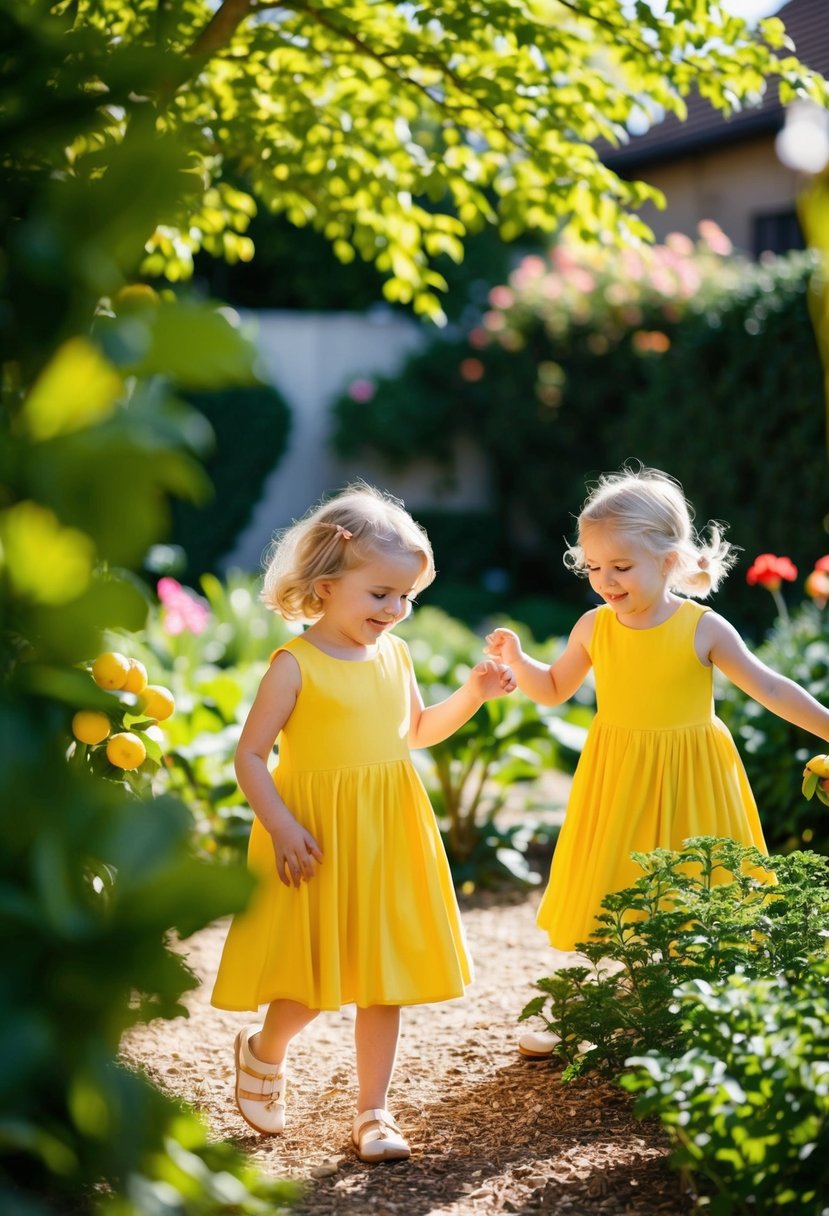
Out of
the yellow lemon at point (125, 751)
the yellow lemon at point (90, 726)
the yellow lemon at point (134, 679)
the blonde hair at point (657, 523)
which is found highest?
the blonde hair at point (657, 523)

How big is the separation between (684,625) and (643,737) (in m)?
0.28

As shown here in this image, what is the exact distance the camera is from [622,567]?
3018 millimetres

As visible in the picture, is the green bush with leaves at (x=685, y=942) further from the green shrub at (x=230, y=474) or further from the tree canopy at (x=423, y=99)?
the green shrub at (x=230, y=474)

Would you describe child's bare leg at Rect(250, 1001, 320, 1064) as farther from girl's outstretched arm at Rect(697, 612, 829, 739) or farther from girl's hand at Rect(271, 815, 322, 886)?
girl's outstretched arm at Rect(697, 612, 829, 739)

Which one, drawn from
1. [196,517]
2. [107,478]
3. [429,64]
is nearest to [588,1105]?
[107,478]

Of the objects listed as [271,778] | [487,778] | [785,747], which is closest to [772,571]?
[785,747]

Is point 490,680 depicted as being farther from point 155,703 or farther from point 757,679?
point 155,703

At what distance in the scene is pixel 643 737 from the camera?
307 cm

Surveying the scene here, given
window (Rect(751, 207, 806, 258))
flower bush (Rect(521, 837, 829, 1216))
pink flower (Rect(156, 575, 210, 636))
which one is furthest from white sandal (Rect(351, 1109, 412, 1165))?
window (Rect(751, 207, 806, 258))

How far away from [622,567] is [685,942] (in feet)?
3.23

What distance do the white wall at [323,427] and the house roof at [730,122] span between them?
2993 millimetres

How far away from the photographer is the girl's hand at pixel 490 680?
291 centimetres

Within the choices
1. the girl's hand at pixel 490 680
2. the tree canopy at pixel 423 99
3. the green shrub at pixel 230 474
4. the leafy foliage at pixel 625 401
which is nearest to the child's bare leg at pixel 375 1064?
the girl's hand at pixel 490 680

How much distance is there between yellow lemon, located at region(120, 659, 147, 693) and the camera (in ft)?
8.11
